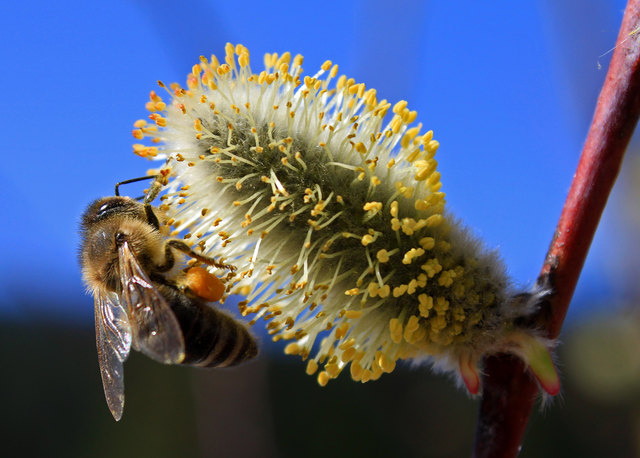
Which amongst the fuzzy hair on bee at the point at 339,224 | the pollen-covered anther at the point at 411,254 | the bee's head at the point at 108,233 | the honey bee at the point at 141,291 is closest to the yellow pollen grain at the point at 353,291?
the fuzzy hair on bee at the point at 339,224

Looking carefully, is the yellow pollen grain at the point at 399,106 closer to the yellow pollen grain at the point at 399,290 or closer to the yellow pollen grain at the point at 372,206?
the yellow pollen grain at the point at 372,206

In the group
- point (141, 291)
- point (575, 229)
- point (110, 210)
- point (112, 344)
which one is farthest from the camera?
point (110, 210)

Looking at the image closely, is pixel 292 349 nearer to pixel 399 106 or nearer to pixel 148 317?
pixel 148 317

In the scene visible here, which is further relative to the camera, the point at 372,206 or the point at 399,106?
the point at 399,106

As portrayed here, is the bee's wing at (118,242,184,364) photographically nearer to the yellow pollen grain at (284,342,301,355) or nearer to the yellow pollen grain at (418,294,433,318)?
the yellow pollen grain at (284,342,301,355)

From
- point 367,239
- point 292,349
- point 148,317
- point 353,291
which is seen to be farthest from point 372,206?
point 148,317

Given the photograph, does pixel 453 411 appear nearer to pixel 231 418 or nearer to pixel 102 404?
pixel 102 404
